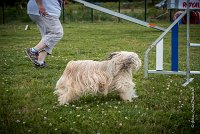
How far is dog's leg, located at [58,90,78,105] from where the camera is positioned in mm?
6461

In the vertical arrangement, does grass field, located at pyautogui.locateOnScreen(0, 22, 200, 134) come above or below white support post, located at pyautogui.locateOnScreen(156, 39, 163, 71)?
below

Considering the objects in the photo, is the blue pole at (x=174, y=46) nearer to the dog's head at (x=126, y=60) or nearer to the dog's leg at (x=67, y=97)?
the dog's head at (x=126, y=60)

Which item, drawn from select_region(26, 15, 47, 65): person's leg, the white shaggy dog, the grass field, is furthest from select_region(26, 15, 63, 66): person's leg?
the white shaggy dog

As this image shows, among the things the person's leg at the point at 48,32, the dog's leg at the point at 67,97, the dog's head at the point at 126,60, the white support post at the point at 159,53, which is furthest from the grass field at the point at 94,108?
the dog's head at the point at 126,60

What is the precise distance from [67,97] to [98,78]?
0.56 metres

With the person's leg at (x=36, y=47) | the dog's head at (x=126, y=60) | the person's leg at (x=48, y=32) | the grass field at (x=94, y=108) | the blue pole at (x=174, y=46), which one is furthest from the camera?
the person's leg at (x=36, y=47)

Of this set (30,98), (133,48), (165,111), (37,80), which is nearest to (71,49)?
(133,48)

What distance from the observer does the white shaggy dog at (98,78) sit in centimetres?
650

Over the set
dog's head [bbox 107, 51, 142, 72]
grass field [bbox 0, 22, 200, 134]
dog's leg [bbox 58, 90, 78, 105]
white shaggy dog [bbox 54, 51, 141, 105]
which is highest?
dog's head [bbox 107, 51, 142, 72]

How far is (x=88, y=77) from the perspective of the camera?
21.4 ft

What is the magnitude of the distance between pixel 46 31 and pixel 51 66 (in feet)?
3.15

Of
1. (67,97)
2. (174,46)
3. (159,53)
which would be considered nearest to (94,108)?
(67,97)

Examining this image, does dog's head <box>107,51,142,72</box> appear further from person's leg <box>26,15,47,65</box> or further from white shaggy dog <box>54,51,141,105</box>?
person's leg <box>26,15,47,65</box>

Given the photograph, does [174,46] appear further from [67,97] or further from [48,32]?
[67,97]
